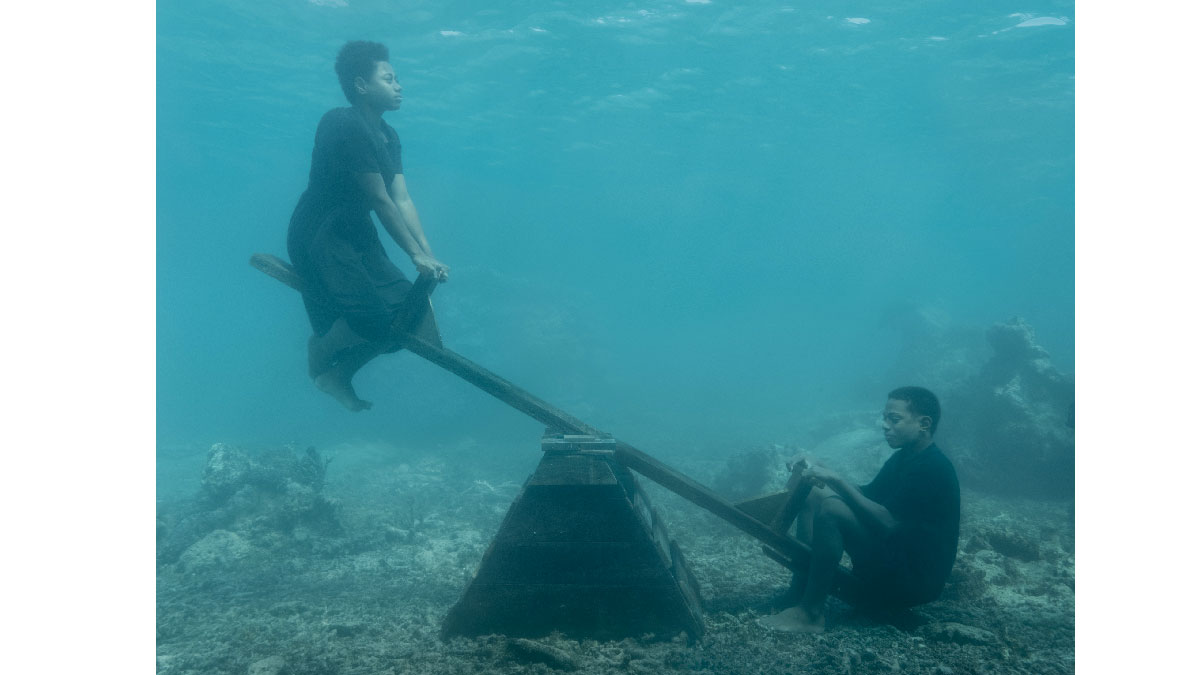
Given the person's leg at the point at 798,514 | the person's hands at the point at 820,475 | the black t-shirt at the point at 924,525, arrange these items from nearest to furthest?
the black t-shirt at the point at 924,525, the person's hands at the point at 820,475, the person's leg at the point at 798,514

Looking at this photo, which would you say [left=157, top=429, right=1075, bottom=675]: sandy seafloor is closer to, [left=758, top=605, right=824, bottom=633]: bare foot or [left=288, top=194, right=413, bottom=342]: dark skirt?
[left=758, top=605, right=824, bottom=633]: bare foot

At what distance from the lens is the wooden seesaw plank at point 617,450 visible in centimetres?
383

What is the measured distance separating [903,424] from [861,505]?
586 mm

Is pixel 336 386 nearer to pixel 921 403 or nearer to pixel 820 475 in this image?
pixel 820 475

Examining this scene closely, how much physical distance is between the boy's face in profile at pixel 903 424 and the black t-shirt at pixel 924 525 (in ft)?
0.37

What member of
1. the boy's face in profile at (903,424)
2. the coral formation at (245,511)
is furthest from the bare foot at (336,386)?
the coral formation at (245,511)

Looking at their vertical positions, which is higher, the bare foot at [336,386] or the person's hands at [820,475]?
the bare foot at [336,386]

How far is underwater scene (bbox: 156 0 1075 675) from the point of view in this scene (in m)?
3.72

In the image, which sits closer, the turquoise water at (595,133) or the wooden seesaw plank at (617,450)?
the wooden seesaw plank at (617,450)

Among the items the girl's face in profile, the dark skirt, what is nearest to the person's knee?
the dark skirt

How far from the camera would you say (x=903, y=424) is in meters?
3.83

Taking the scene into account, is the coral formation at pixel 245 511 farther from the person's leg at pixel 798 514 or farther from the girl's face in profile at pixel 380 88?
the person's leg at pixel 798 514

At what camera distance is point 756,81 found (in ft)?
89.7

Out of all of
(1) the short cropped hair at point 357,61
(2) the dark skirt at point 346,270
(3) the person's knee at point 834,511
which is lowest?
(3) the person's knee at point 834,511
